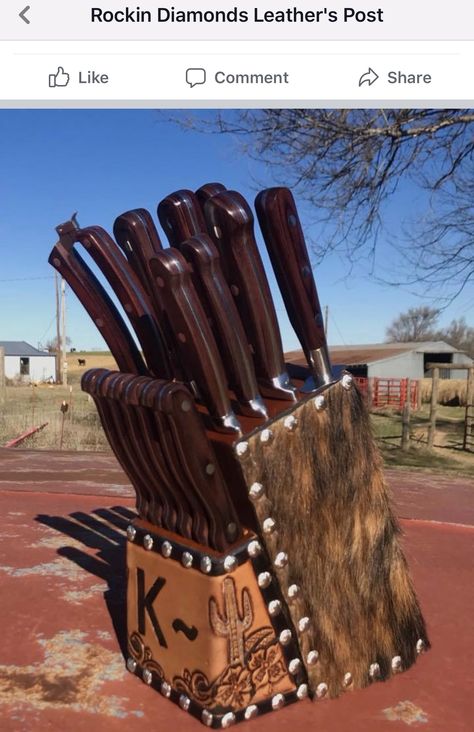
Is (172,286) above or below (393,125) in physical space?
below

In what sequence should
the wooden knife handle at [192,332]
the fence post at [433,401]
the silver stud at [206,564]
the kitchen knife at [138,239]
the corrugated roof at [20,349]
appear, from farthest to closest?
1. the corrugated roof at [20,349]
2. the fence post at [433,401]
3. the kitchen knife at [138,239]
4. the silver stud at [206,564]
5. the wooden knife handle at [192,332]

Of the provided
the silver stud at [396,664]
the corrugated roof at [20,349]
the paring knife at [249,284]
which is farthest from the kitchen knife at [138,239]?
the corrugated roof at [20,349]

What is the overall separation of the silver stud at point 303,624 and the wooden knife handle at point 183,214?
2.82 ft

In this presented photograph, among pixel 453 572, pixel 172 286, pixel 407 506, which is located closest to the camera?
pixel 172 286

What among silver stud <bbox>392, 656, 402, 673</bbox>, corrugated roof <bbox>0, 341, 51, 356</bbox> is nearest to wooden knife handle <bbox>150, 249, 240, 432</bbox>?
silver stud <bbox>392, 656, 402, 673</bbox>

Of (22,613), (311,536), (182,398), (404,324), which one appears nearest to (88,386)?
(182,398)

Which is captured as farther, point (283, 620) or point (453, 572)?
point (453, 572)

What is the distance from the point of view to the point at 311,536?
55.2 inches

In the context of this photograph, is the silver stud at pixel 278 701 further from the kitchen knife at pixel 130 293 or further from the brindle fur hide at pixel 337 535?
the kitchen knife at pixel 130 293

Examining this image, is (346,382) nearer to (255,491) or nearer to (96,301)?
(255,491)

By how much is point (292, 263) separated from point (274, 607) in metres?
0.70

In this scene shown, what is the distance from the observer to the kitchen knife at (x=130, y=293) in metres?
1.49

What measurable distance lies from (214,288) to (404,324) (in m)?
55.4

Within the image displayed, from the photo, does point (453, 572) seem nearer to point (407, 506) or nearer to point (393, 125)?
point (407, 506)
